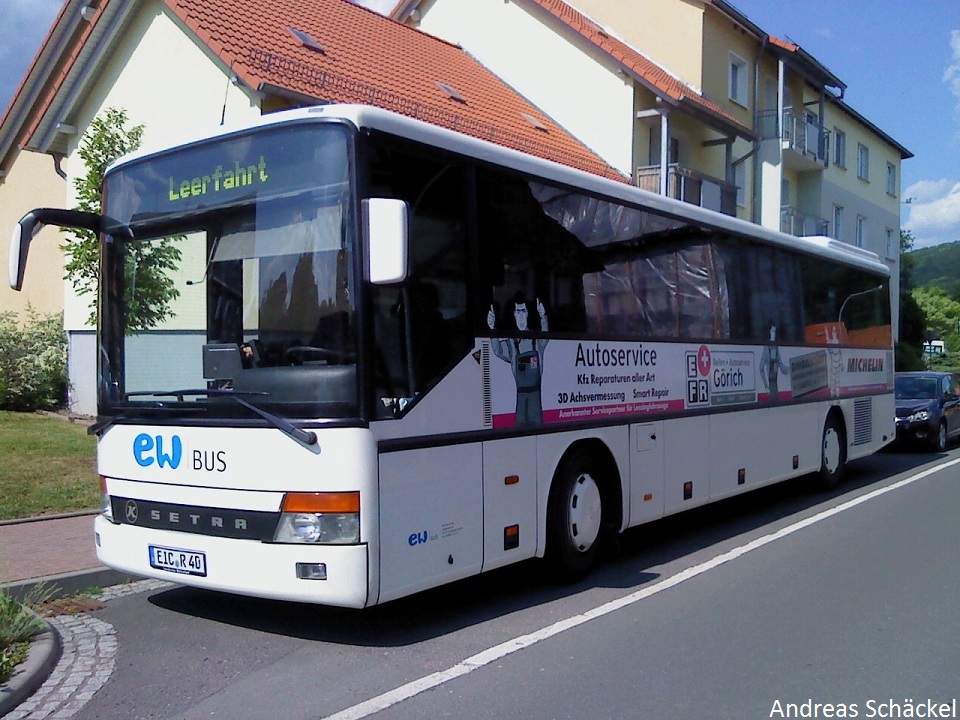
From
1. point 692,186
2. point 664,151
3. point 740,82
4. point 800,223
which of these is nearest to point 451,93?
point 664,151

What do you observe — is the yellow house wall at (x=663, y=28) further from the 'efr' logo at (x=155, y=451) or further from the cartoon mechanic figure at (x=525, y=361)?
the 'efr' logo at (x=155, y=451)

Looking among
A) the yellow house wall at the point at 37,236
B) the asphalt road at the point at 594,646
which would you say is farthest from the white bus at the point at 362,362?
the yellow house wall at the point at 37,236

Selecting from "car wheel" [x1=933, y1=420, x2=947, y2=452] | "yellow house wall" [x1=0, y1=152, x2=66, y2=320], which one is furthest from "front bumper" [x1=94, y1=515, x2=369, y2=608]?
"yellow house wall" [x1=0, y1=152, x2=66, y2=320]

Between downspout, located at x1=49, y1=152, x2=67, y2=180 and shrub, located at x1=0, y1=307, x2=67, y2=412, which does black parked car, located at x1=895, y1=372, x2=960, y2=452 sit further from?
downspout, located at x1=49, y1=152, x2=67, y2=180

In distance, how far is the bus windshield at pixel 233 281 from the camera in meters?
5.58

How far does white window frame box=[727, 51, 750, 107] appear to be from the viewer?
28.7 m

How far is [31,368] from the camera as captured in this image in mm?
17812

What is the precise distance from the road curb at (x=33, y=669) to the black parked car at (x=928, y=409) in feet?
53.0

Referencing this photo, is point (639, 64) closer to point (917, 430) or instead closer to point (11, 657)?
point (917, 430)

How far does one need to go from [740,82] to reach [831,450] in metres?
19.0

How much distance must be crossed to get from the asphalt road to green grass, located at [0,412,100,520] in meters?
3.42

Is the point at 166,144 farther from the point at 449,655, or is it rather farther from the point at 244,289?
the point at 449,655

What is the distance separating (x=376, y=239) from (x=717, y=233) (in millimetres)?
5574

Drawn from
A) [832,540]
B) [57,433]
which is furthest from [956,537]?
[57,433]
